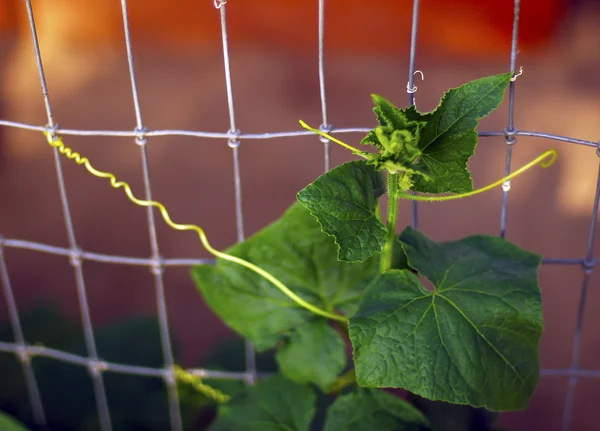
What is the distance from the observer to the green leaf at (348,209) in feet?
2.07

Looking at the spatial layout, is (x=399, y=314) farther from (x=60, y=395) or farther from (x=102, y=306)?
(x=102, y=306)

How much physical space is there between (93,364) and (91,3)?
9.20ft

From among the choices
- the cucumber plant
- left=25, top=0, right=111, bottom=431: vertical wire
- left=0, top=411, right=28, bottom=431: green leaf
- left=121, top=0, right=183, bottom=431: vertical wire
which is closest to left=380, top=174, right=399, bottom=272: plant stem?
the cucumber plant

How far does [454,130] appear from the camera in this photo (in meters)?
0.64

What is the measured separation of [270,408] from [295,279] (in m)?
0.15

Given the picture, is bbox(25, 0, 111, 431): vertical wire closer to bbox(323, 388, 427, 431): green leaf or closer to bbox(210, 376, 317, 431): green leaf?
bbox(210, 376, 317, 431): green leaf

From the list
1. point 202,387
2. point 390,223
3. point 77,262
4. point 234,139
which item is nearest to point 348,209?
point 390,223

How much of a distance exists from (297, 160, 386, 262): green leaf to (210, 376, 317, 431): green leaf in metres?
0.24

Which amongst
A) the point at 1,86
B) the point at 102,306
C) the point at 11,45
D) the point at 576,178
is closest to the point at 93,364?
the point at 102,306

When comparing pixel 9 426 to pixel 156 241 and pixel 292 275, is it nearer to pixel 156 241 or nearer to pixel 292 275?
pixel 156 241

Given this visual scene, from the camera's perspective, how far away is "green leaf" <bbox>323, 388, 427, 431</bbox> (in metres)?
0.75

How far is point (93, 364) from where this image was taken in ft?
2.99

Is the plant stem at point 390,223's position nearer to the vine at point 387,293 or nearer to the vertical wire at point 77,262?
the vine at point 387,293

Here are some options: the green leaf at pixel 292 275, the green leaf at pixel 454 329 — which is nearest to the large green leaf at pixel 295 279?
the green leaf at pixel 292 275
